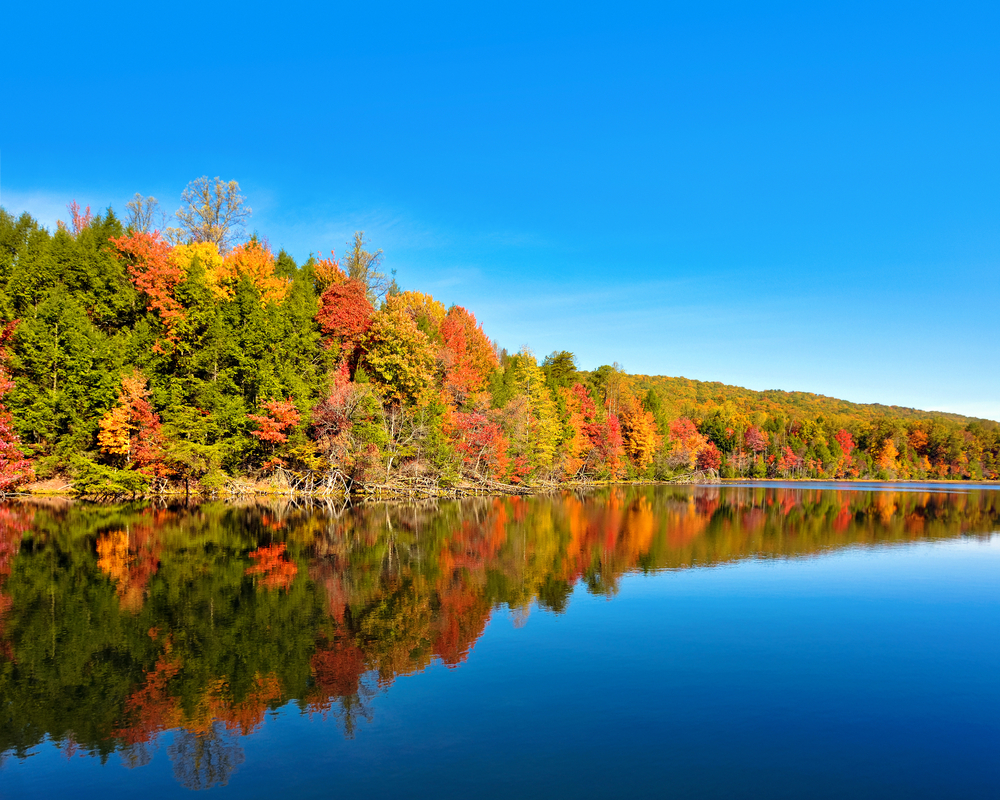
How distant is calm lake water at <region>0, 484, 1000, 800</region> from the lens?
7.08 m

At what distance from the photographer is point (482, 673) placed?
1029 cm

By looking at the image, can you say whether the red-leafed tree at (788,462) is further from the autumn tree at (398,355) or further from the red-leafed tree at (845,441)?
the autumn tree at (398,355)

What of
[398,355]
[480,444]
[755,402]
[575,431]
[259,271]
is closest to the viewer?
[398,355]

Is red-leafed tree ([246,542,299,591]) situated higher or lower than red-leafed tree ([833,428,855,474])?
lower

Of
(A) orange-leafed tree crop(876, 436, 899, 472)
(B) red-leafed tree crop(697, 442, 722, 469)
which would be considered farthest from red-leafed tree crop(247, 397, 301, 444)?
(A) orange-leafed tree crop(876, 436, 899, 472)

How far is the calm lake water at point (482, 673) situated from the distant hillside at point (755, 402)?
363ft

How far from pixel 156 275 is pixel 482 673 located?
1652 inches

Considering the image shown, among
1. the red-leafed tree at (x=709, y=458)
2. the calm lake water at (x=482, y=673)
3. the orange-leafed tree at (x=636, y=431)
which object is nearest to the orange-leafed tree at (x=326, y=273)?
the calm lake water at (x=482, y=673)

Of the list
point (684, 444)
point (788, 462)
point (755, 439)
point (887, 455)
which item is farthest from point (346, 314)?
point (887, 455)

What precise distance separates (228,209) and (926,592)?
54.1 metres

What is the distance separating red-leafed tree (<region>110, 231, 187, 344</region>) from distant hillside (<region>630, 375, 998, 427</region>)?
329ft

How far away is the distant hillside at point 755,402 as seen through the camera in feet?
460

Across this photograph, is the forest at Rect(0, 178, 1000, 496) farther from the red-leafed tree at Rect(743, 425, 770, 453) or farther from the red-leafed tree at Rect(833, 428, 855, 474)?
the red-leafed tree at Rect(833, 428, 855, 474)

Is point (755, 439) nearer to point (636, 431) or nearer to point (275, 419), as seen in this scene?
point (636, 431)
